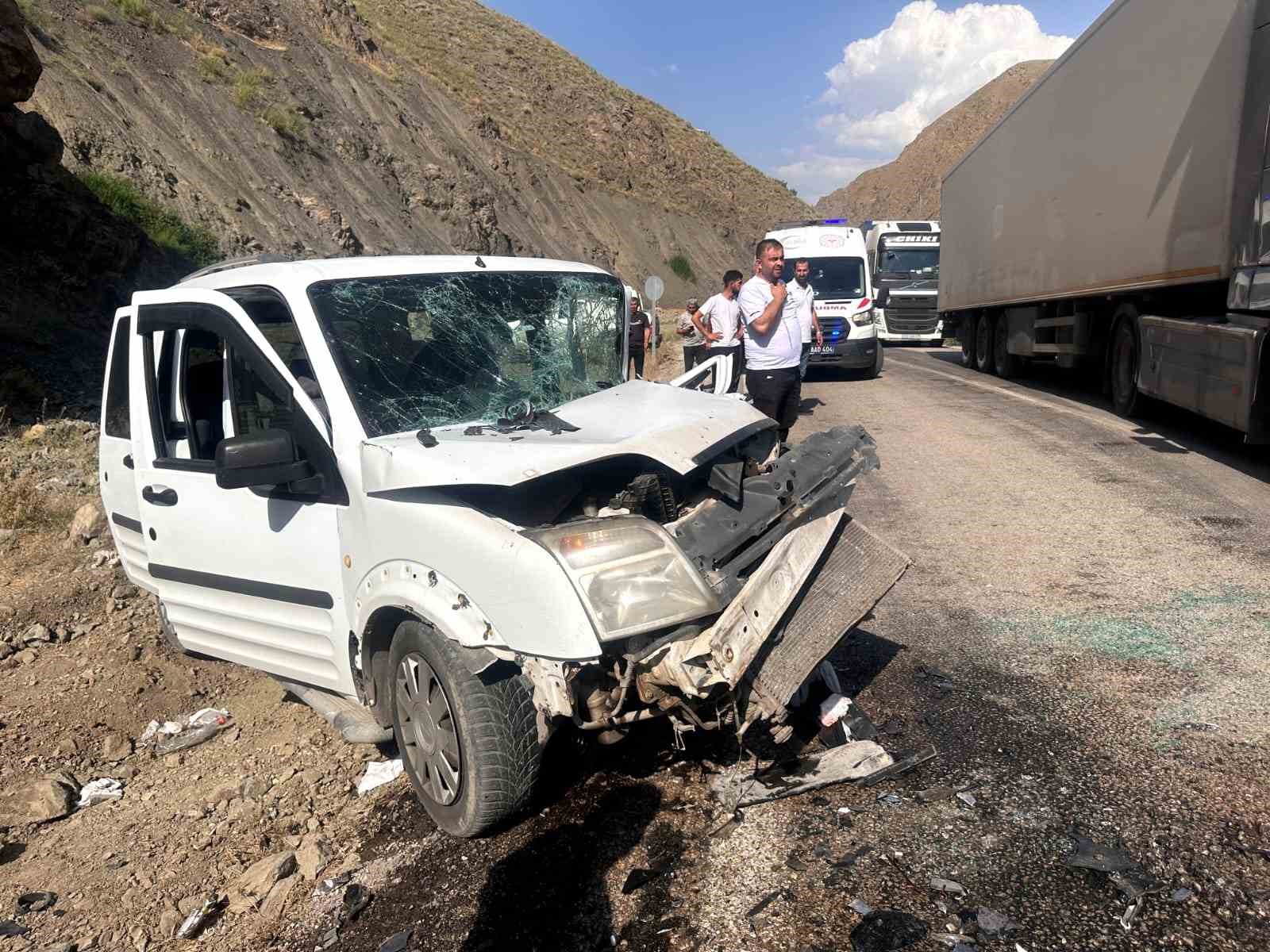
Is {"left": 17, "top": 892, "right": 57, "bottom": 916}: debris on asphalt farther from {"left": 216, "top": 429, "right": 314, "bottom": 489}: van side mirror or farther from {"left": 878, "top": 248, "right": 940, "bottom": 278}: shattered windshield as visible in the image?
{"left": 878, "top": 248, "right": 940, "bottom": 278}: shattered windshield

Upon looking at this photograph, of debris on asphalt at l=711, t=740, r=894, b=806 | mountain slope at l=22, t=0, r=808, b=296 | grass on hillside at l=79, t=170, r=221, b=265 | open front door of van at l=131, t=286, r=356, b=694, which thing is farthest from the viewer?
mountain slope at l=22, t=0, r=808, b=296

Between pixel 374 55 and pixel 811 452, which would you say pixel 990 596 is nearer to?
pixel 811 452

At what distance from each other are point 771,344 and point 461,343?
13.1 ft

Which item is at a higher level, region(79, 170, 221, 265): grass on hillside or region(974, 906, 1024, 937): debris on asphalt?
region(79, 170, 221, 265): grass on hillside

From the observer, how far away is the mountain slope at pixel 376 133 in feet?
70.1

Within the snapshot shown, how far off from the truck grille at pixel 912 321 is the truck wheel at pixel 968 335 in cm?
406

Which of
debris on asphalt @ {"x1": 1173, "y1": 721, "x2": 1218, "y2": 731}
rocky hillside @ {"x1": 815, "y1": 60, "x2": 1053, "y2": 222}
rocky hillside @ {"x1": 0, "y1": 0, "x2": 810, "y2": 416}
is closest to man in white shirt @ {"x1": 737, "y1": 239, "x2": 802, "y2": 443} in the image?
rocky hillside @ {"x1": 0, "y1": 0, "x2": 810, "y2": 416}

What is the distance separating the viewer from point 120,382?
4.93 meters

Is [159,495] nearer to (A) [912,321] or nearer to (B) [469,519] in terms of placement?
(B) [469,519]

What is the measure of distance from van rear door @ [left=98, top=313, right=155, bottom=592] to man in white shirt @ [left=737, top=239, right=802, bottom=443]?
4478mm

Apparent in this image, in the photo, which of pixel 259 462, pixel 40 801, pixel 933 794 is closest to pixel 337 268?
pixel 259 462

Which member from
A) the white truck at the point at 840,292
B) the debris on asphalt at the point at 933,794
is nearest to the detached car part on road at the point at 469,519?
the debris on asphalt at the point at 933,794

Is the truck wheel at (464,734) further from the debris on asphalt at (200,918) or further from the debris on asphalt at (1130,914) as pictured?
the debris on asphalt at (1130,914)

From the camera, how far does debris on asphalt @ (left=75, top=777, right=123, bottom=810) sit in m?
4.02
